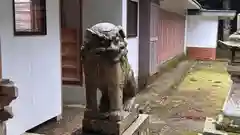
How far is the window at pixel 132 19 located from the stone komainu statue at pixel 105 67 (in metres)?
3.34

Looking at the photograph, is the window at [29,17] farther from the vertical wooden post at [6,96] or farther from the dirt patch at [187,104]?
the vertical wooden post at [6,96]

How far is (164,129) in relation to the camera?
14.6ft

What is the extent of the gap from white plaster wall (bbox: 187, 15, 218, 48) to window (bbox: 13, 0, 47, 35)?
10.1 m

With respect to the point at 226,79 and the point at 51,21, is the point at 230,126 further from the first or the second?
the point at 226,79

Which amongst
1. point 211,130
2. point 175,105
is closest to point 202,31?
point 175,105

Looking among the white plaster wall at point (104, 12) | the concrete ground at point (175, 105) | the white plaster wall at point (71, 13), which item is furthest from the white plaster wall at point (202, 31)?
the white plaster wall at point (71, 13)

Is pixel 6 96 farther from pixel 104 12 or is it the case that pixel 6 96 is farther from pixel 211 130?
pixel 104 12

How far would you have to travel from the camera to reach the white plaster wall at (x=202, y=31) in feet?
43.3

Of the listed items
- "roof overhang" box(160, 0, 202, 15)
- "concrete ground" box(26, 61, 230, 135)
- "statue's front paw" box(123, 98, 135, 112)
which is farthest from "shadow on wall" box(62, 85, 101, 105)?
"roof overhang" box(160, 0, 202, 15)

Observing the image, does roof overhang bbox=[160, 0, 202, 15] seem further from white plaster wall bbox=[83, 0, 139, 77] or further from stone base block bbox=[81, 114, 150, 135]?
stone base block bbox=[81, 114, 150, 135]

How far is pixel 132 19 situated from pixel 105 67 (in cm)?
386

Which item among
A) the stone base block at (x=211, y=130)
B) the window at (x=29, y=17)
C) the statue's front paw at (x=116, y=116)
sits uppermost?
the window at (x=29, y=17)

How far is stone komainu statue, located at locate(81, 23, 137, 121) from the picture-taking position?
2.42 meters

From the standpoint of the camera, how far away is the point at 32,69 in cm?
386
